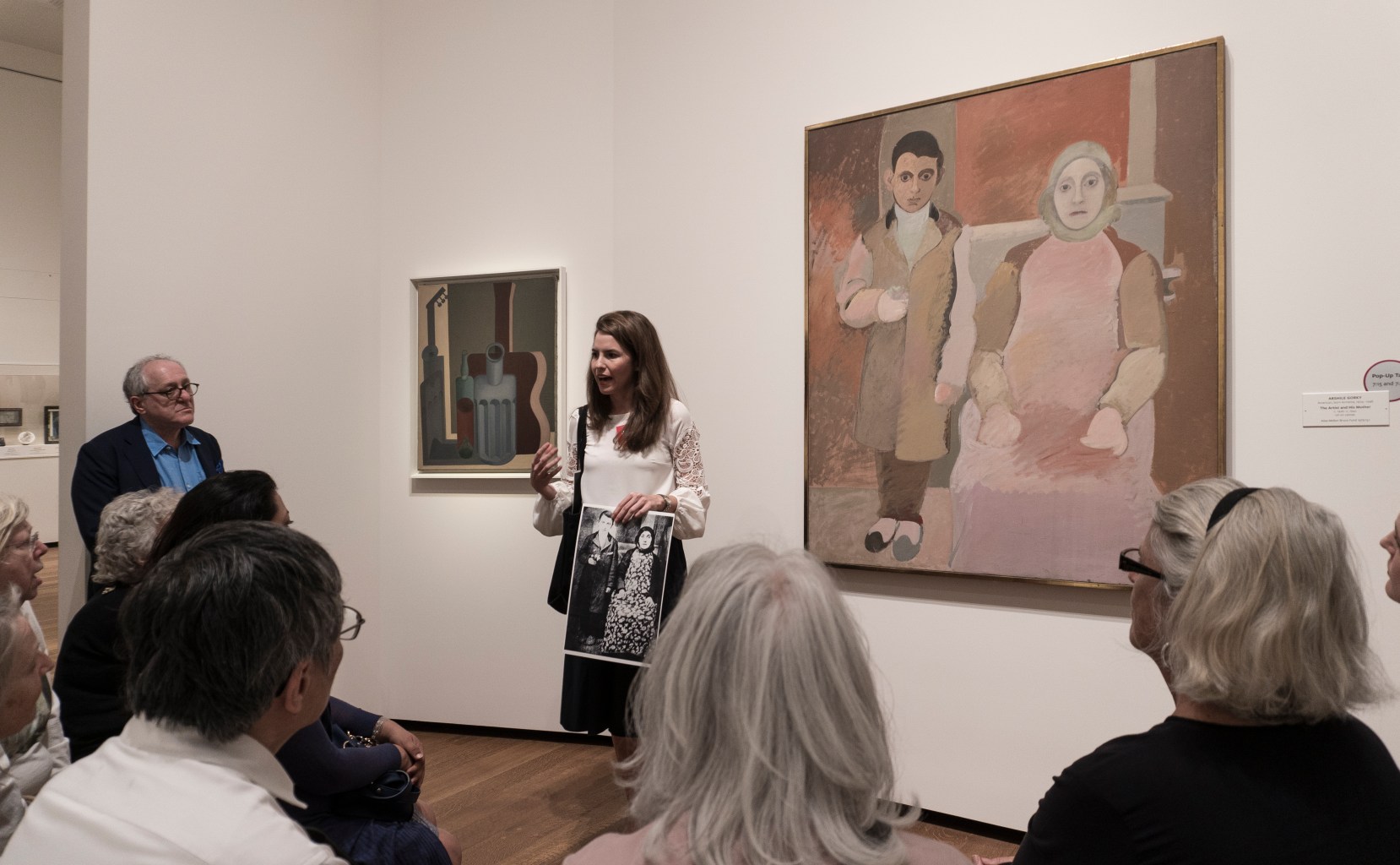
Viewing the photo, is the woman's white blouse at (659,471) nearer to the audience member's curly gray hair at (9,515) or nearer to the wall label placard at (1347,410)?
the audience member's curly gray hair at (9,515)

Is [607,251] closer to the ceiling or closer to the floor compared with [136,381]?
closer to the ceiling

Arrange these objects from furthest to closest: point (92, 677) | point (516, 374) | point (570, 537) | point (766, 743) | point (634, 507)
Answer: point (516, 374), point (570, 537), point (634, 507), point (92, 677), point (766, 743)

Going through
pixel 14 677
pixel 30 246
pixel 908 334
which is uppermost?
pixel 30 246

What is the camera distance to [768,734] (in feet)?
3.79

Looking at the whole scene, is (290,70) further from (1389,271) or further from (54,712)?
(1389,271)

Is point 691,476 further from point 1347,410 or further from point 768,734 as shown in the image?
point 768,734

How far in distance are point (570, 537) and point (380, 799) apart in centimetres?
138

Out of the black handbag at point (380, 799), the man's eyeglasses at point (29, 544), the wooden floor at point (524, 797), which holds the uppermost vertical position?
the man's eyeglasses at point (29, 544)

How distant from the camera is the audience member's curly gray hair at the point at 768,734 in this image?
1131 millimetres

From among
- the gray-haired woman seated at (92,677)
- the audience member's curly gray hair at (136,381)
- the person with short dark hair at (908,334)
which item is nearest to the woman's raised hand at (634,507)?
the person with short dark hair at (908,334)

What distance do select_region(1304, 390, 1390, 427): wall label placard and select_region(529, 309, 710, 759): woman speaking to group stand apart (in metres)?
2.09

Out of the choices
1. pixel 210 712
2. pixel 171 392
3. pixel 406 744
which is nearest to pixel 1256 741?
pixel 210 712

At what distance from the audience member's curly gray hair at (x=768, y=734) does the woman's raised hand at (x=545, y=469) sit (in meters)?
2.41

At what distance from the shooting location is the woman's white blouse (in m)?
3.56
